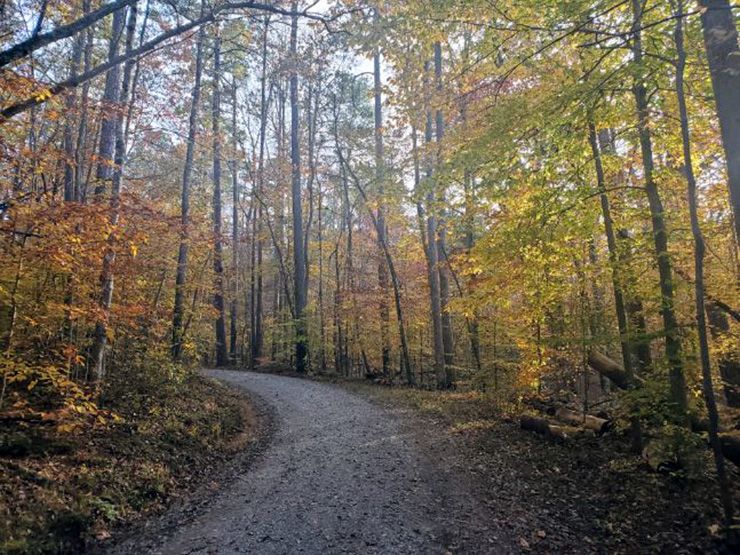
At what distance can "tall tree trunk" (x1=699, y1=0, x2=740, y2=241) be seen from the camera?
13.7ft

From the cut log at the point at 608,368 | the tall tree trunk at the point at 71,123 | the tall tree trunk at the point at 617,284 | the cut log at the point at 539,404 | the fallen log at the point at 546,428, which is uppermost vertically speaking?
the tall tree trunk at the point at 71,123

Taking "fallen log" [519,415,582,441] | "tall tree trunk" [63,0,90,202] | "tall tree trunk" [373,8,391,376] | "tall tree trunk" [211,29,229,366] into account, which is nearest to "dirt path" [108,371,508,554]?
"fallen log" [519,415,582,441]

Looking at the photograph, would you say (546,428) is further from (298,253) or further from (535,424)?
(298,253)

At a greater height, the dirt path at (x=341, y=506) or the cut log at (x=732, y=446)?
the cut log at (x=732, y=446)

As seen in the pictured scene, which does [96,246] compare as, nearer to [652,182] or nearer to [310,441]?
[310,441]

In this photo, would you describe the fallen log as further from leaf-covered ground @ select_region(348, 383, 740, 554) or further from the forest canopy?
the forest canopy

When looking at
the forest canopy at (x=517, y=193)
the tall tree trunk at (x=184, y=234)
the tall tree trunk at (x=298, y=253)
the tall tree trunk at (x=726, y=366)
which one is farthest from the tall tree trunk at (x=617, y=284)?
the tall tree trunk at (x=298, y=253)

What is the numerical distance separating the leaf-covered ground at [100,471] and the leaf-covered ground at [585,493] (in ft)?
14.0

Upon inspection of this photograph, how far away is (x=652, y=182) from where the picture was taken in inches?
250

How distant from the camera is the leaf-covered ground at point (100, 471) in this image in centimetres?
433

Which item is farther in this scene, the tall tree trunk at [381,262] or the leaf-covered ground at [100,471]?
the tall tree trunk at [381,262]

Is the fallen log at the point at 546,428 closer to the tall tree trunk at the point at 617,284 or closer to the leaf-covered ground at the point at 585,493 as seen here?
the leaf-covered ground at the point at 585,493

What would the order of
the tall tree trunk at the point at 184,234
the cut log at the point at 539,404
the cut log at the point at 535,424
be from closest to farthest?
the cut log at the point at 535,424, the cut log at the point at 539,404, the tall tree trunk at the point at 184,234

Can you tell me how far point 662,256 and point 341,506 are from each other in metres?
5.59
